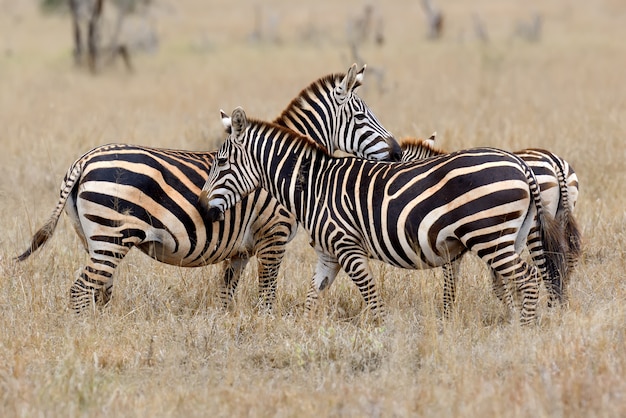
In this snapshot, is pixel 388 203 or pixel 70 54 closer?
pixel 388 203

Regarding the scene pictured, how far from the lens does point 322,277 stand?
6.55m

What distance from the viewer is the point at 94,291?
6309 mm

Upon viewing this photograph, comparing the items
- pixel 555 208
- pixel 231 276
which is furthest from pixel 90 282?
pixel 555 208

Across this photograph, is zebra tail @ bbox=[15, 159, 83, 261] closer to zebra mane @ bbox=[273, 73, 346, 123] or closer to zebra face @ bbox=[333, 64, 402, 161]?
zebra mane @ bbox=[273, 73, 346, 123]

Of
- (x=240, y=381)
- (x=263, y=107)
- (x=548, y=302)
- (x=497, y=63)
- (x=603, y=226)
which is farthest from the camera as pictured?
(x=497, y=63)

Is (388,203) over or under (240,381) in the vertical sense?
over

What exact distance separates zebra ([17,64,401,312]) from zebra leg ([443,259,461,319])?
116 cm

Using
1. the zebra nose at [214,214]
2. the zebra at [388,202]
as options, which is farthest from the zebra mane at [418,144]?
the zebra nose at [214,214]

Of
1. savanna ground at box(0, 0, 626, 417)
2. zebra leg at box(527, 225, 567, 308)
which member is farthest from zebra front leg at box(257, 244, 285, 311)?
zebra leg at box(527, 225, 567, 308)

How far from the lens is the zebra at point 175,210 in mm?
6176

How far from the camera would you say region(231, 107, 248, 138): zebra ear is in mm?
6480

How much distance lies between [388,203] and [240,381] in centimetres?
175

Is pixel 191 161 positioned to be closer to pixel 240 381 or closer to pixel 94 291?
pixel 94 291

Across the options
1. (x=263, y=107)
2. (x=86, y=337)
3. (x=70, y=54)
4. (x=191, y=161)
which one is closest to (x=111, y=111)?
(x=263, y=107)
